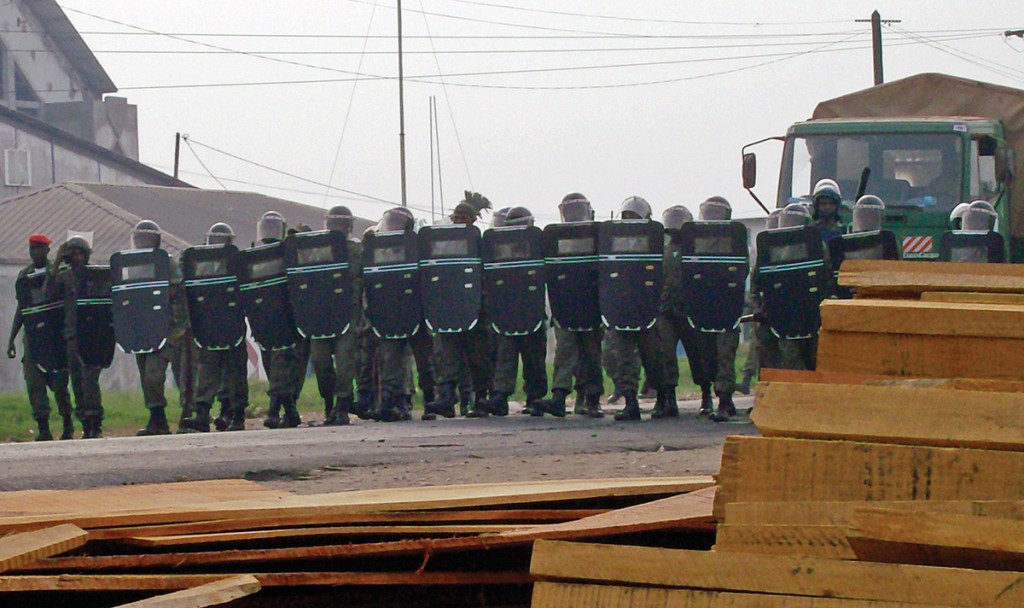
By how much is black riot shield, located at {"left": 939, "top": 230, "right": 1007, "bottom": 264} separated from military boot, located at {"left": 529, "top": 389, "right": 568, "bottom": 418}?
12.0ft

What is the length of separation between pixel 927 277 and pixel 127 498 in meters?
3.40

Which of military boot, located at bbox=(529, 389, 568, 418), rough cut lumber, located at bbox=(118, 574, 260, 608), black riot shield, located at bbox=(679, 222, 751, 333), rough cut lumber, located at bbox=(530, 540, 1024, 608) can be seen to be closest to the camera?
rough cut lumber, located at bbox=(530, 540, 1024, 608)

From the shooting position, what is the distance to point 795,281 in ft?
42.3

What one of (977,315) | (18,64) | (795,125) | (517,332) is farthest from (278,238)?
(18,64)

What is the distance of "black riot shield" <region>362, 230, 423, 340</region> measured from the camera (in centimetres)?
1423

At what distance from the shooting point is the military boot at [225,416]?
15.4 metres

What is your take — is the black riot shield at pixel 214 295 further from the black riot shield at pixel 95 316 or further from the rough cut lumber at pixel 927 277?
the rough cut lumber at pixel 927 277

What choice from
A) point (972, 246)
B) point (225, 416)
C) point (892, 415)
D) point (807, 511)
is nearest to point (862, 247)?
point (972, 246)

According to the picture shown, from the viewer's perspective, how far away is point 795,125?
1683cm

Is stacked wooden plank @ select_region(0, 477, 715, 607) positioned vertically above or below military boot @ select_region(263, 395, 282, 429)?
above

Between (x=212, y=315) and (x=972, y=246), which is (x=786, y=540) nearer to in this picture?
(x=972, y=246)

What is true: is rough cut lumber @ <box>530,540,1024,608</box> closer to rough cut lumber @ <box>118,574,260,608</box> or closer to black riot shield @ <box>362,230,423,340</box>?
rough cut lumber @ <box>118,574,260,608</box>

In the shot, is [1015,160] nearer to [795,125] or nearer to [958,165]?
[958,165]

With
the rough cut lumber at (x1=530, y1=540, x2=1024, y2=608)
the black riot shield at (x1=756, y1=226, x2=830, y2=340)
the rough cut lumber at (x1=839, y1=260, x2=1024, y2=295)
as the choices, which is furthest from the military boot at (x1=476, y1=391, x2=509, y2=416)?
the rough cut lumber at (x1=530, y1=540, x2=1024, y2=608)
